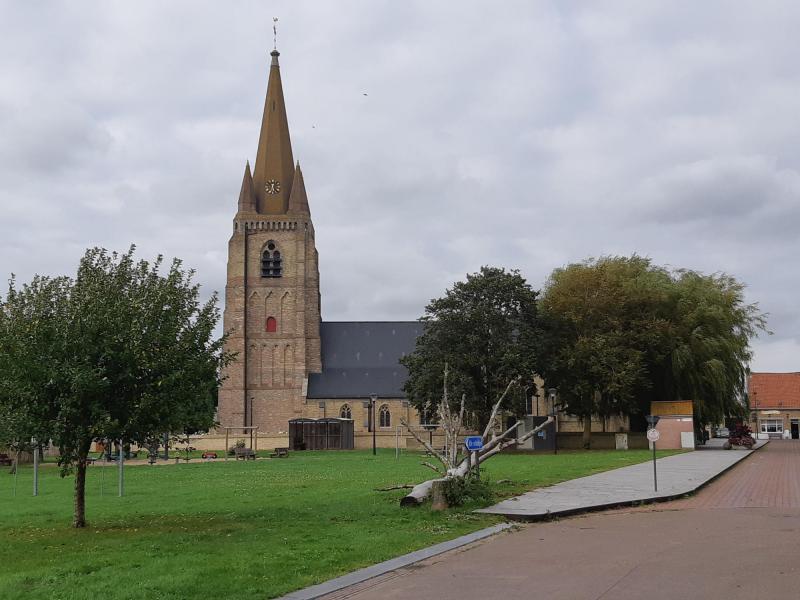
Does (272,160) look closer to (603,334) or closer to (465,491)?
(603,334)

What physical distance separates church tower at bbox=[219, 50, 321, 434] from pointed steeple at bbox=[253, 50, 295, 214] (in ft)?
0.31

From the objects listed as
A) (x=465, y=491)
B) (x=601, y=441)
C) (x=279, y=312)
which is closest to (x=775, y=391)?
(x=601, y=441)

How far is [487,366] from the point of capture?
5259 centimetres

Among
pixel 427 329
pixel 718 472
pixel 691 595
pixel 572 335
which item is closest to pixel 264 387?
pixel 427 329

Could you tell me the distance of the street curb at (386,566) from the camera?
31.6 ft

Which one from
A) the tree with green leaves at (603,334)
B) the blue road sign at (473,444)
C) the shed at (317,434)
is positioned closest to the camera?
the blue road sign at (473,444)

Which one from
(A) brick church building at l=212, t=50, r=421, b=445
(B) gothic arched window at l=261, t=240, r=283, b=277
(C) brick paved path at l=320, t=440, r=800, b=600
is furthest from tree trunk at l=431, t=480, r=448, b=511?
(B) gothic arched window at l=261, t=240, r=283, b=277

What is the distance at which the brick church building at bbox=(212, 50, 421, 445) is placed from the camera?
77062mm

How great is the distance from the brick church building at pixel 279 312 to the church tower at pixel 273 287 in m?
0.09

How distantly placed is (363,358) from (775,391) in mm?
51894

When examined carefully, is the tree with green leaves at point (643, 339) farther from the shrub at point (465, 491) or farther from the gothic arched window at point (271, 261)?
the shrub at point (465, 491)

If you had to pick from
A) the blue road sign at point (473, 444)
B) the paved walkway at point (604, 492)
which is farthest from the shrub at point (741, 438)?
the blue road sign at point (473, 444)

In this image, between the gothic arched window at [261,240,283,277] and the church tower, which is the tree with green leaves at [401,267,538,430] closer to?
the church tower

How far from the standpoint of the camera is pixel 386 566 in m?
11.2
